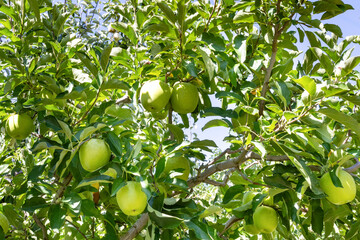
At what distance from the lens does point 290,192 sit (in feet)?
5.10

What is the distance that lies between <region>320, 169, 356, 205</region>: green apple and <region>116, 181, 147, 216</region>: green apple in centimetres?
69

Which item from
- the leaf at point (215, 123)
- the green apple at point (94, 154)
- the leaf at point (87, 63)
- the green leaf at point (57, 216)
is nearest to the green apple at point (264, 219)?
the leaf at point (215, 123)

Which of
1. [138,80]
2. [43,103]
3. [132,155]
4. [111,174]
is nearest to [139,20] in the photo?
[138,80]

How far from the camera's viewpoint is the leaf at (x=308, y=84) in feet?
4.15

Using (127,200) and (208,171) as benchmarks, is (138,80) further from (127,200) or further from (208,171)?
(127,200)

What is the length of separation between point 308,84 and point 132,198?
72 cm

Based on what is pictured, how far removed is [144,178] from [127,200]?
0.10m

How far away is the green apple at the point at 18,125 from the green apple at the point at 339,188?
1.37m

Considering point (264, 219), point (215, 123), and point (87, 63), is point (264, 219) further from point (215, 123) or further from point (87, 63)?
point (87, 63)

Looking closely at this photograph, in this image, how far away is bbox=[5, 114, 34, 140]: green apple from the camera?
70.9 inches

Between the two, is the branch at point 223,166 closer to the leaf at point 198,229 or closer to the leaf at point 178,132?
the leaf at point 178,132

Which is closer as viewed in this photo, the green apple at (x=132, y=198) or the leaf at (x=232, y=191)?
the green apple at (x=132, y=198)

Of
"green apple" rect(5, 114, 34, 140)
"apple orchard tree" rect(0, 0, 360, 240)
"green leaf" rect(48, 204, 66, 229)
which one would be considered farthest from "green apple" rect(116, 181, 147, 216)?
"green apple" rect(5, 114, 34, 140)

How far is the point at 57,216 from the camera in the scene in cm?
151
